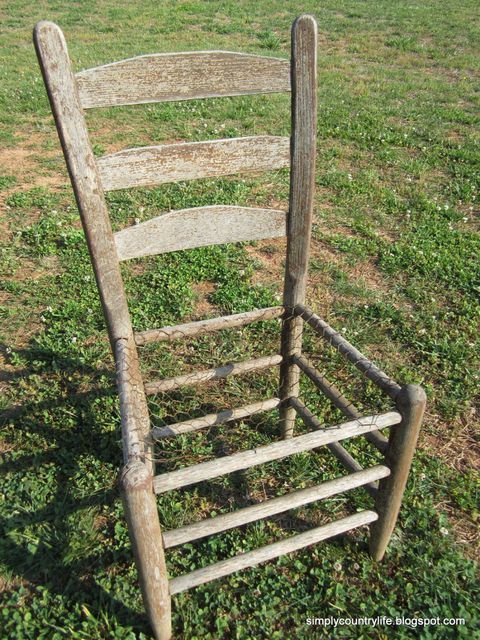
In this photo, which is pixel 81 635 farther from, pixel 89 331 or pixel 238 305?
pixel 238 305

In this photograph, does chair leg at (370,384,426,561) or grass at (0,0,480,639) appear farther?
grass at (0,0,480,639)

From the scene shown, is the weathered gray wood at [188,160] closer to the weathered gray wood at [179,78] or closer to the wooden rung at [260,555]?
the weathered gray wood at [179,78]

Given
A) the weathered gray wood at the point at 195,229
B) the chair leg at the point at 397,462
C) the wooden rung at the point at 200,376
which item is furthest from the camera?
the wooden rung at the point at 200,376

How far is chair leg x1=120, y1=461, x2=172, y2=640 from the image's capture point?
138cm

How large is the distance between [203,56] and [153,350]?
1.83m

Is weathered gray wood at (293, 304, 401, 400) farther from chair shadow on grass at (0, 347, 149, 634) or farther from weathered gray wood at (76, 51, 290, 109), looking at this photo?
chair shadow on grass at (0, 347, 149, 634)

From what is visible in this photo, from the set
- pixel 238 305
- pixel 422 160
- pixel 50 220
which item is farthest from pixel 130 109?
pixel 238 305

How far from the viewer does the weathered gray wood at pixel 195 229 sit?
183 centimetres

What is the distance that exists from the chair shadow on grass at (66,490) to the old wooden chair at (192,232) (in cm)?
39

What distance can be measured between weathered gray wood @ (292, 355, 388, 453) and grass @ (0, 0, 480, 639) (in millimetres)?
567

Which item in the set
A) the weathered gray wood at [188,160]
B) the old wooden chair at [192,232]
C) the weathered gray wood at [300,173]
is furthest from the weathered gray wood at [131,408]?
the weathered gray wood at [300,173]

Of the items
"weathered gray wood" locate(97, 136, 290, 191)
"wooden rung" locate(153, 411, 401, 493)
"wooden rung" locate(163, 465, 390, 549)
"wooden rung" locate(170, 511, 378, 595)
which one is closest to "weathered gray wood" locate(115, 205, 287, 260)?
"weathered gray wood" locate(97, 136, 290, 191)

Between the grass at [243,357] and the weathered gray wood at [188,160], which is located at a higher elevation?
the weathered gray wood at [188,160]

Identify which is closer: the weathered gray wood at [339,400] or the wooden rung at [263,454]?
the wooden rung at [263,454]
